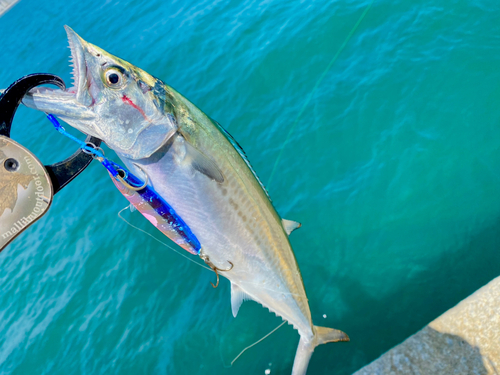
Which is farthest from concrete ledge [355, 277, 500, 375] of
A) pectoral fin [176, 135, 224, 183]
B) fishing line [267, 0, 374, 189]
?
fishing line [267, 0, 374, 189]

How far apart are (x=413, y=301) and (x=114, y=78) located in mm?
3881

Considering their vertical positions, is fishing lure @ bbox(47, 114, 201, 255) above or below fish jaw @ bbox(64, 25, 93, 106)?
below

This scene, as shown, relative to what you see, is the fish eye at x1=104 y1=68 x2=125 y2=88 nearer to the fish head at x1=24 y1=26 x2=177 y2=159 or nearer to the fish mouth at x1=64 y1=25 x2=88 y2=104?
the fish head at x1=24 y1=26 x2=177 y2=159

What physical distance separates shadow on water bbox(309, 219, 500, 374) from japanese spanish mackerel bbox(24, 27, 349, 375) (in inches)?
55.6

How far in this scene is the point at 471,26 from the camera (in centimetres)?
593

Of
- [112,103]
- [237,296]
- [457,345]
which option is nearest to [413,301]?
[457,345]

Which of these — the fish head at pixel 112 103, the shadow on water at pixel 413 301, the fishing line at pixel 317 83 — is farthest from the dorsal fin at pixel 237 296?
the fishing line at pixel 317 83

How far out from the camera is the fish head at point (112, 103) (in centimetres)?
200

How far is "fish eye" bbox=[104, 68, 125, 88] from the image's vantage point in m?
2.11

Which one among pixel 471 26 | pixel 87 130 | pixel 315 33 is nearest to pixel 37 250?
pixel 87 130

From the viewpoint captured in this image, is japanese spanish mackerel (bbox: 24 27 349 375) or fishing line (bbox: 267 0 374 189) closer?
japanese spanish mackerel (bbox: 24 27 349 375)

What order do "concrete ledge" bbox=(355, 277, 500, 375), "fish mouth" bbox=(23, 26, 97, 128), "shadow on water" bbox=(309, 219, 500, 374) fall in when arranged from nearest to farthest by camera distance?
"fish mouth" bbox=(23, 26, 97, 128)
"concrete ledge" bbox=(355, 277, 500, 375)
"shadow on water" bbox=(309, 219, 500, 374)

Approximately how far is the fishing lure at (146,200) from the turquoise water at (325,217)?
246 cm

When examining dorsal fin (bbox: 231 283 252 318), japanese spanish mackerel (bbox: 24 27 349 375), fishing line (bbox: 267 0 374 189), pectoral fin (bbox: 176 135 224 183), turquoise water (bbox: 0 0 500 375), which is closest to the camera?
japanese spanish mackerel (bbox: 24 27 349 375)
